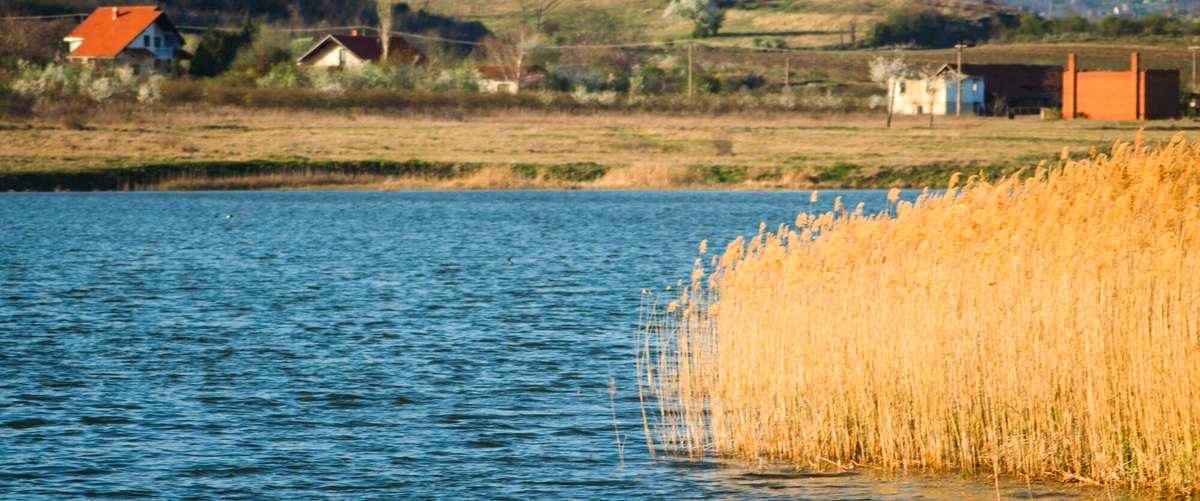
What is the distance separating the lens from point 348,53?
154 metres

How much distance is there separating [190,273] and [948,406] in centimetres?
3461

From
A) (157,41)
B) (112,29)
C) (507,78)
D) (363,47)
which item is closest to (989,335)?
(507,78)

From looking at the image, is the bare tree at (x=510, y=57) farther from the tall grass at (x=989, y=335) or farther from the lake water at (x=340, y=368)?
the tall grass at (x=989, y=335)

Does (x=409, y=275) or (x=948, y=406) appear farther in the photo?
(x=409, y=275)

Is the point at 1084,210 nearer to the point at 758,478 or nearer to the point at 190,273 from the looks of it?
the point at 758,478

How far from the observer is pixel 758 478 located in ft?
64.6

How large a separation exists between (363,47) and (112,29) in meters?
22.7

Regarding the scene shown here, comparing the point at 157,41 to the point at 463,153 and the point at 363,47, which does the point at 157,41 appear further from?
the point at 463,153

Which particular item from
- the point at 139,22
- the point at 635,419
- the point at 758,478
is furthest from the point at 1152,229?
the point at 139,22

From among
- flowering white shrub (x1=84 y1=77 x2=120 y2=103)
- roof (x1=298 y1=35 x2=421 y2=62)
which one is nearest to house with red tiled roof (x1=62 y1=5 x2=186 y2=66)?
roof (x1=298 y1=35 x2=421 y2=62)

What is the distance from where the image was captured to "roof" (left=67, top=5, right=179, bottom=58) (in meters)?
152

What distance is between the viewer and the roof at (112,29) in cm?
15238

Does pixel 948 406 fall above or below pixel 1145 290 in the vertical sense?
below

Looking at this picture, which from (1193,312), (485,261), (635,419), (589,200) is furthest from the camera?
Answer: (589,200)
